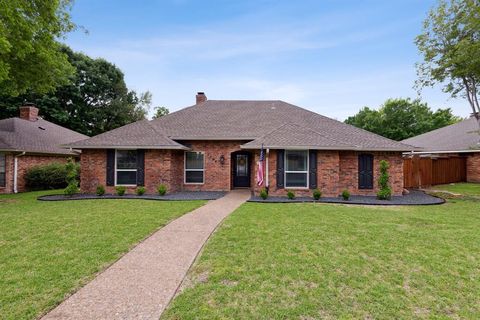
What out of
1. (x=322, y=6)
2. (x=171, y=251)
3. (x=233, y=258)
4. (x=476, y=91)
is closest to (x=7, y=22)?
(x=171, y=251)

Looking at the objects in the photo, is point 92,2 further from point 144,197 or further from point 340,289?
point 340,289

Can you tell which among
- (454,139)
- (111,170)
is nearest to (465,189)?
(454,139)

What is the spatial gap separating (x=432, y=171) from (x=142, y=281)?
20.3 m

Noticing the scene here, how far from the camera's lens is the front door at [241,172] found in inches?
589

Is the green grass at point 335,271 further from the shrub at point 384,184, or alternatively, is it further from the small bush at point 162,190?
the small bush at point 162,190

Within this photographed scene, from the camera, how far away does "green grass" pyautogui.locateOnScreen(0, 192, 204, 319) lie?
3.36 m

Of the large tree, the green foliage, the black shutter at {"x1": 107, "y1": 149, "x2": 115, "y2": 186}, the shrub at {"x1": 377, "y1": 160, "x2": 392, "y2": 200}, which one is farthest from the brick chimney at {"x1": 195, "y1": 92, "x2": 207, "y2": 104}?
the large tree

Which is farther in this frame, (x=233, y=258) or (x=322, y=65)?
(x=322, y=65)

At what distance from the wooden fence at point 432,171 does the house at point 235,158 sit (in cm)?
335

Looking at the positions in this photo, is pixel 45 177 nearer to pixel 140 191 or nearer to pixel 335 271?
pixel 140 191

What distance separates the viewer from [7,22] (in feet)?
31.7

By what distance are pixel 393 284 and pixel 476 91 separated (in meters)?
14.3

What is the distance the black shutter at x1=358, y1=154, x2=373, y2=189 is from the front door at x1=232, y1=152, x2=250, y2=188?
6.16m

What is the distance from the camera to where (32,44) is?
10.8 meters
